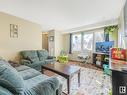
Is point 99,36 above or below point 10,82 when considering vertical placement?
above

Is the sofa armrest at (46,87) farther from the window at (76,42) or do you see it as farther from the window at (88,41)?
the window at (76,42)

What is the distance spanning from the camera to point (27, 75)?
233 cm

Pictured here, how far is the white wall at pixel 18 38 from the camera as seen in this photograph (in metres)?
3.89

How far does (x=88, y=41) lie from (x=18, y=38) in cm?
→ 406

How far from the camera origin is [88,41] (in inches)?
259

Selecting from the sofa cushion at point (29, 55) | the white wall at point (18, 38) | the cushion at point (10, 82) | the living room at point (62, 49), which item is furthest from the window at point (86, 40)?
the cushion at point (10, 82)

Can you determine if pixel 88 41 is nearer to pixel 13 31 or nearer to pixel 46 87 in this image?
pixel 13 31

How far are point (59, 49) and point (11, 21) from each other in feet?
12.9

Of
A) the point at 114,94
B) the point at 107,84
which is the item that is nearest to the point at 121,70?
the point at 114,94

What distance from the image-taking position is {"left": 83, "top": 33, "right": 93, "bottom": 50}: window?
6426 mm

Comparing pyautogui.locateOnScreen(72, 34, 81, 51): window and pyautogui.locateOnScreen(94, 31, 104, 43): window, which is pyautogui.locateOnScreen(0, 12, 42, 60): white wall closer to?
pyautogui.locateOnScreen(72, 34, 81, 51): window

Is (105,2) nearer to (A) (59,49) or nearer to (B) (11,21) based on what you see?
(B) (11,21)

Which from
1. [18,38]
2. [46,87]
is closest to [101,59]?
[18,38]

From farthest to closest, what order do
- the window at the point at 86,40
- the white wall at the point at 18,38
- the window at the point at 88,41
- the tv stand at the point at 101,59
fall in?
the window at the point at 88,41
the window at the point at 86,40
the tv stand at the point at 101,59
the white wall at the point at 18,38
